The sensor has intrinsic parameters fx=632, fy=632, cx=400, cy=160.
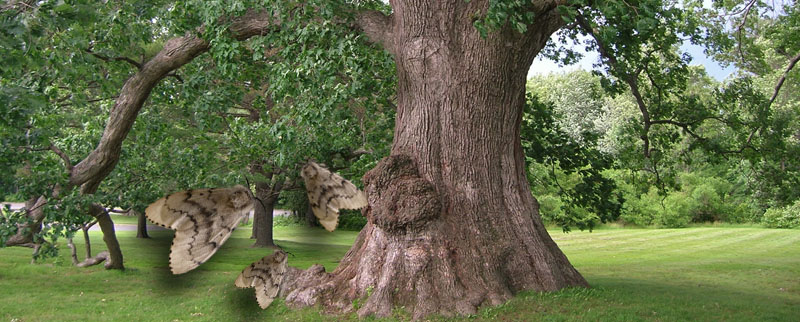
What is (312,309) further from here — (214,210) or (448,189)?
(214,210)

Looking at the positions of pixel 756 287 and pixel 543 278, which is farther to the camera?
pixel 756 287

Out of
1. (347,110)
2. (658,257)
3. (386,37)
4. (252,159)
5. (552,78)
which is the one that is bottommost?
(658,257)

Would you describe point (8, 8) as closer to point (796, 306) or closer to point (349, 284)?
point (349, 284)

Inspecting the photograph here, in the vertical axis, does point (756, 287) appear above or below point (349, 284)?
below

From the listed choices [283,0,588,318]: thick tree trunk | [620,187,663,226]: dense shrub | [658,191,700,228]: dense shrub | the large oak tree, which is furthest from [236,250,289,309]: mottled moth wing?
[658,191,700,228]: dense shrub

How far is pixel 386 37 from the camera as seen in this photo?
428 inches

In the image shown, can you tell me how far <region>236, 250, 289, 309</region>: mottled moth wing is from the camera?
1.40 m

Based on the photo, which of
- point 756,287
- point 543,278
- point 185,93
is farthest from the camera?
point 756,287

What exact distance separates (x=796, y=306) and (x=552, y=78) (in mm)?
69313

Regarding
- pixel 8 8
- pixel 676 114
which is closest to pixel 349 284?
pixel 8 8

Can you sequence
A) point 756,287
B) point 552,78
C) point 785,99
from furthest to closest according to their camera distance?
point 552,78
point 785,99
point 756,287

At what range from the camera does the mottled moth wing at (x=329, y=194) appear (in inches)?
46.0

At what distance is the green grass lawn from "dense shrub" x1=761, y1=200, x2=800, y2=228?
17620 millimetres

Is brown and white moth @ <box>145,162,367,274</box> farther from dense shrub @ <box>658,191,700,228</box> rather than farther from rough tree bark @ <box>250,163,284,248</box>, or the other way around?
dense shrub @ <box>658,191,700,228</box>
